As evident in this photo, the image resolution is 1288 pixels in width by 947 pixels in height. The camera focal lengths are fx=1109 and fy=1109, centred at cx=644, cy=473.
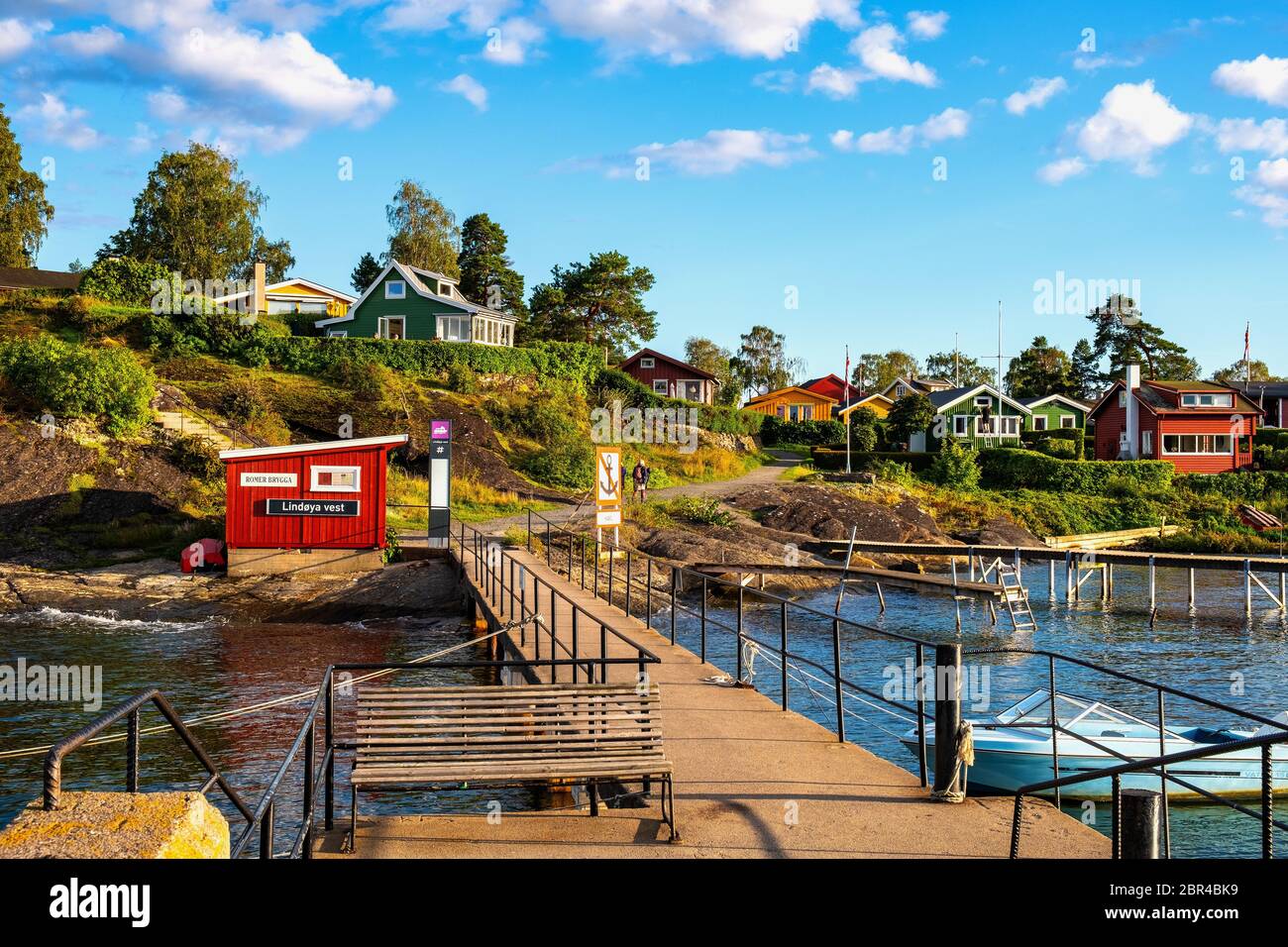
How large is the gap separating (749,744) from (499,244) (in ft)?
261

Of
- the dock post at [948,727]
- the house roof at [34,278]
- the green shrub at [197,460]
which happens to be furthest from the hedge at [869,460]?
the dock post at [948,727]

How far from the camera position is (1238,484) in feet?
206

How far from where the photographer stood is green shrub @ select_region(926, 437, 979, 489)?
60906 millimetres

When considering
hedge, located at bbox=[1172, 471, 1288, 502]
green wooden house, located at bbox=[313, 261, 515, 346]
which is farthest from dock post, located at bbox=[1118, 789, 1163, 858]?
hedge, located at bbox=[1172, 471, 1288, 502]

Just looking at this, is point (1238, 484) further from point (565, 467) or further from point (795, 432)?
point (565, 467)

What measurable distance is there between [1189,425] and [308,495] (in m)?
54.7

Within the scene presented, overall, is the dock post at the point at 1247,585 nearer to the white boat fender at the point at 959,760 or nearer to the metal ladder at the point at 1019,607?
the metal ladder at the point at 1019,607

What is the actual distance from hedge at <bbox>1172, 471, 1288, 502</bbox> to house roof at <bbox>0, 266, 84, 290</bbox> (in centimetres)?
6856

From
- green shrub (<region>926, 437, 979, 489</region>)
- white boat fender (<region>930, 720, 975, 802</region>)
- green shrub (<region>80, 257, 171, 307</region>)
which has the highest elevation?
green shrub (<region>80, 257, 171, 307</region>)

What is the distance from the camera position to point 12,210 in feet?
262

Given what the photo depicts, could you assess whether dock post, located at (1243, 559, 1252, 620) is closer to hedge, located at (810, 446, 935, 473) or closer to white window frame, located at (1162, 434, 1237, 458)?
hedge, located at (810, 446, 935, 473)

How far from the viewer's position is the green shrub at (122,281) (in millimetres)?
61781

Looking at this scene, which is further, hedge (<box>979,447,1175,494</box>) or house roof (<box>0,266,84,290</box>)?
house roof (<box>0,266,84,290</box>)

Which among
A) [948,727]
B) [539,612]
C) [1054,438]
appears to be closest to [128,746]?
[948,727]
